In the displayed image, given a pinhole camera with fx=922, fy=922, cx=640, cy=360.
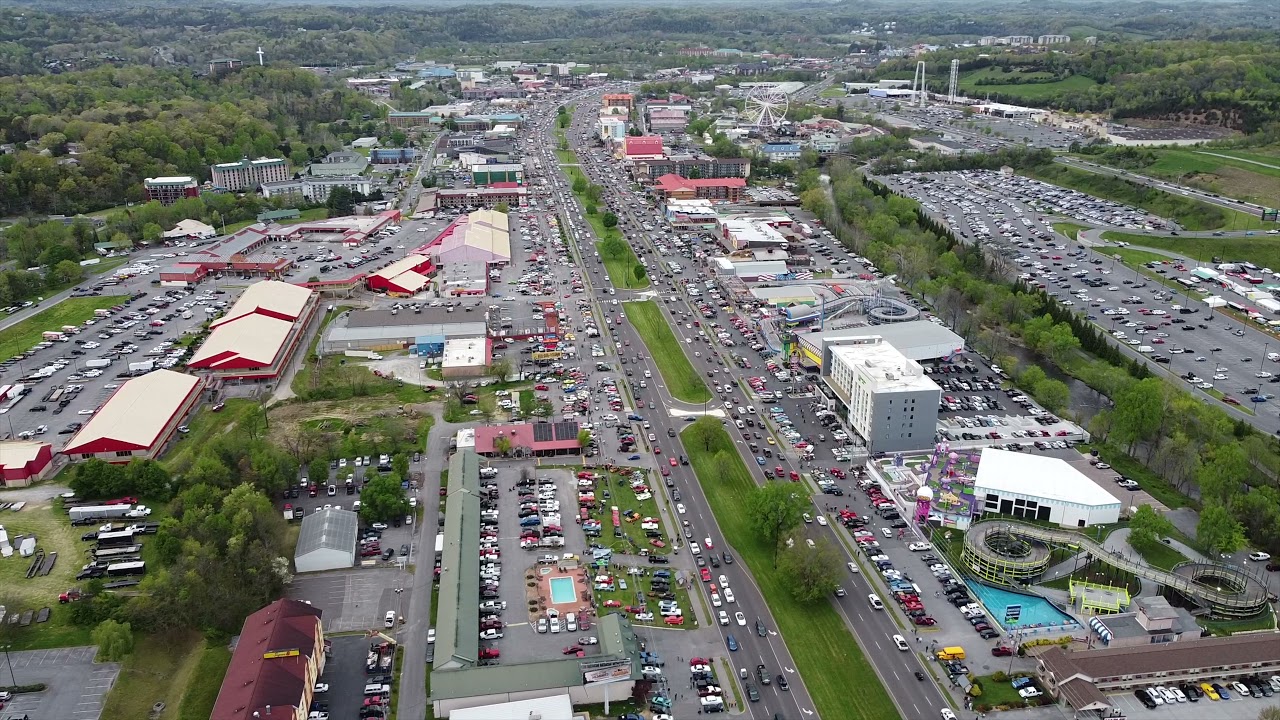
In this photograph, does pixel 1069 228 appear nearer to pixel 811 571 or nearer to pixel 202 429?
pixel 811 571

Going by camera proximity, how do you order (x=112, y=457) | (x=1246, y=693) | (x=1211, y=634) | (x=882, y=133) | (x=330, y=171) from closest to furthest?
1. (x=1246, y=693)
2. (x=1211, y=634)
3. (x=112, y=457)
4. (x=330, y=171)
5. (x=882, y=133)

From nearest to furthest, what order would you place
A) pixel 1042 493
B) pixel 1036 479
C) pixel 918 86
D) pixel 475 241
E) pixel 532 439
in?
pixel 1042 493 < pixel 1036 479 < pixel 532 439 < pixel 475 241 < pixel 918 86

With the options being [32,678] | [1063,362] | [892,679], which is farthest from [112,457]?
[1063,362]

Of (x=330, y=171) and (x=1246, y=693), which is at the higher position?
(x=330, y=171)

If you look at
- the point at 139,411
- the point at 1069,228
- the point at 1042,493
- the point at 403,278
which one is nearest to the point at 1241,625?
the point at 1042,493

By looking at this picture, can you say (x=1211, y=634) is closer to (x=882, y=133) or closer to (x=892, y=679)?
(x=892, y=679)

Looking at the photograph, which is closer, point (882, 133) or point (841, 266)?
point (841, 266)

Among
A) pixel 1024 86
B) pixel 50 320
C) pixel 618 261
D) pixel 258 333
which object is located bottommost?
pixel 50 320

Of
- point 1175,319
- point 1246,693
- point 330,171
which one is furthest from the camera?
point 330,171
